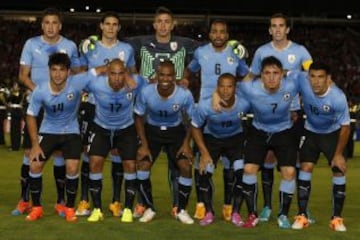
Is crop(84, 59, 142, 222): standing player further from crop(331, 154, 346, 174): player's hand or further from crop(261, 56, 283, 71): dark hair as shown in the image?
crop(331, 154, 346, 174): player's hand

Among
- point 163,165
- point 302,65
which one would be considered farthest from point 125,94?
point 163,165

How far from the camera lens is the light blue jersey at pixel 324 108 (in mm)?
7129

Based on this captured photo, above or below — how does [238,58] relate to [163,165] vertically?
above

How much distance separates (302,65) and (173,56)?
143 centimetres

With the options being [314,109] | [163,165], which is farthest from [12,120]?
[314,109]

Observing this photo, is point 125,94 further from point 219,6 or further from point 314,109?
point 219,6

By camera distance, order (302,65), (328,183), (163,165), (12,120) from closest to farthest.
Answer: (302,65) → (328,183) → (163,165) → (12,120)

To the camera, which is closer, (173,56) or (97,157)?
(97,157)

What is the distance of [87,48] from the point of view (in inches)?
314

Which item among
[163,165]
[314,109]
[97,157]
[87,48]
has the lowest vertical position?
[163,165]

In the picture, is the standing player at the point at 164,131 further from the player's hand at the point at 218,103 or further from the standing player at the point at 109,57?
the standing player at the point at 109,57

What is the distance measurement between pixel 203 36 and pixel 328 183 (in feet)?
75.7

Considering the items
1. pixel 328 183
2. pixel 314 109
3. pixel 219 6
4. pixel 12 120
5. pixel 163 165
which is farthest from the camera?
pixel 219 6

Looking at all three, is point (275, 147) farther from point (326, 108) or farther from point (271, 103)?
point (326, 108)
